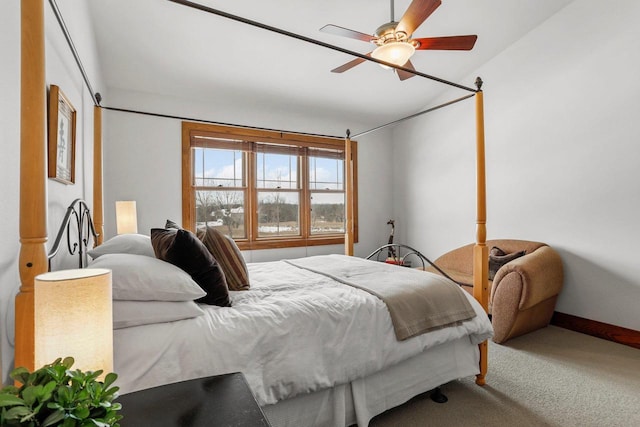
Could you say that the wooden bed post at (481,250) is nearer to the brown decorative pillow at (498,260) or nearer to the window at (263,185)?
the brown decorative pillow at (498,260)

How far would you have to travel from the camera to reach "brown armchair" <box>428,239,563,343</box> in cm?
286

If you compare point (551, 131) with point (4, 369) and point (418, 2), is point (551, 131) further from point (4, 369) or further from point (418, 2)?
point (4, 369)

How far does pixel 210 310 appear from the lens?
1553 mm

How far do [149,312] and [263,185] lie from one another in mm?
3256

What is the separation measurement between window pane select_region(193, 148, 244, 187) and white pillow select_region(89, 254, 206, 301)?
274 cm

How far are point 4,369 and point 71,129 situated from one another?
1.35 m

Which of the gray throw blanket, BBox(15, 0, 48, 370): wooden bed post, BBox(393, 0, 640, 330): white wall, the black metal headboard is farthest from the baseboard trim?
the black metal headboard

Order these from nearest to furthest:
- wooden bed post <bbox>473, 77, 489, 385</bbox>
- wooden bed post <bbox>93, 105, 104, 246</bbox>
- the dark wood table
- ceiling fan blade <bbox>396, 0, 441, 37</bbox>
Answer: the dark wood table → ceiling fan blade <bbox>396, 0, 441, 37</bbox> → wooden bed post <bbox>473, 77, 489, 385</bbox> → wooden bed post <bbox>93, 105, 104, 246</bbox>

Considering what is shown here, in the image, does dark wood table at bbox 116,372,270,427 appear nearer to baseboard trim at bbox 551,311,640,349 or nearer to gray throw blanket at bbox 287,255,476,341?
gray throw blanket at bbox 287,255,476,341

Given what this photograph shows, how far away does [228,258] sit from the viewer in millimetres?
2006

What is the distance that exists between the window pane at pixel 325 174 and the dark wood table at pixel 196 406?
4051mm

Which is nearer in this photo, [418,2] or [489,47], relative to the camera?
[418,2]

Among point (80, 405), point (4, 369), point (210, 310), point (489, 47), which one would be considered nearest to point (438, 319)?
point (210, 310)

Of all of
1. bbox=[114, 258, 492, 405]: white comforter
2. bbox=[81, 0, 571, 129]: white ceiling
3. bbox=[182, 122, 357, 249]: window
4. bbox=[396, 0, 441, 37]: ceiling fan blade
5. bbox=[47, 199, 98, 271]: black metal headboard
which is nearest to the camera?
bbox=[114, 258, 492, 405]: white comforter
